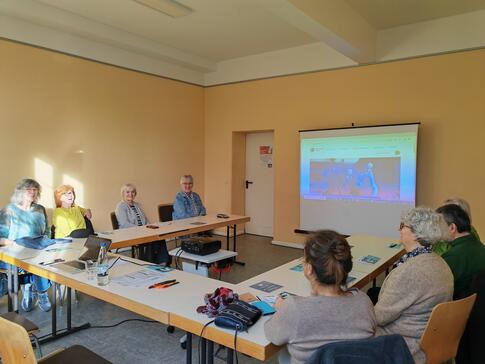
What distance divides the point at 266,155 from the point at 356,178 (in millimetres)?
2017

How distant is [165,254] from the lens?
4.20m

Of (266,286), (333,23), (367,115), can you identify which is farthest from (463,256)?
(367,115)

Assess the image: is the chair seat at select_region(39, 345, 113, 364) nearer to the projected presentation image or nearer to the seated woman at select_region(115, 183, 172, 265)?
the seated woman at select_region(115, 183, 172, 265)

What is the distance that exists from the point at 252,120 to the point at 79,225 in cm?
372

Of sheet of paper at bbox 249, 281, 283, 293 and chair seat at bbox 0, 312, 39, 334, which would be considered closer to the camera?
chair seat at bbox 0, 312, 39, 334

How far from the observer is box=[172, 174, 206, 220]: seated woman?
4824 millimetres

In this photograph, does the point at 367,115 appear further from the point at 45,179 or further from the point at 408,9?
the point at 45,179

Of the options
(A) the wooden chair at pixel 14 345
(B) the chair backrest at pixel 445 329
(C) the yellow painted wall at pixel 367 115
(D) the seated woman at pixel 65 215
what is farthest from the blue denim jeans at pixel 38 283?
(C) the yellow painted wall at pixel 367 115

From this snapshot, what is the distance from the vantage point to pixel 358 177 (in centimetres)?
528

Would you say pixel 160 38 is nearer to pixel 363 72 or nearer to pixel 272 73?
pixel 272 73

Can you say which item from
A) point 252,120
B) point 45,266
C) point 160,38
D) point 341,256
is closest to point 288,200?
point 252,120

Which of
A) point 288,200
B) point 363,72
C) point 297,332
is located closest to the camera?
point 297,332

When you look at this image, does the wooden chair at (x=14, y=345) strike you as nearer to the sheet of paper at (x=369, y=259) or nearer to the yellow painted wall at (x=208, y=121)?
the sheet of paper at (x=369, y=259)

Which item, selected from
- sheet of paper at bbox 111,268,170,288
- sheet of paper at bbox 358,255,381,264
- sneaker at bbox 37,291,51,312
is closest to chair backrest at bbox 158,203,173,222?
sneaker at bbox 37,291,51,312
